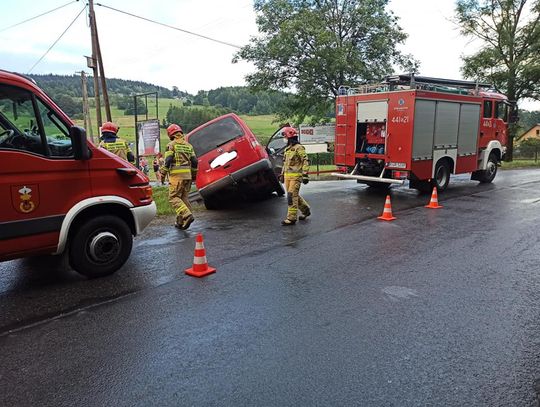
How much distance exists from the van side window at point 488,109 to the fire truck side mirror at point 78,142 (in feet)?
40.6

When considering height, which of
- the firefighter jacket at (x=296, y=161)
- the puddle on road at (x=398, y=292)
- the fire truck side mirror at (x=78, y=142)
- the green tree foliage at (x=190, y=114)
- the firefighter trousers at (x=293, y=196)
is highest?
the green tree foliage at (x=190, y=114)

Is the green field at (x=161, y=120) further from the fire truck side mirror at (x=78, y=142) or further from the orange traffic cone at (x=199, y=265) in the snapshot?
the fire truck side mirror at (x=78, y=142)

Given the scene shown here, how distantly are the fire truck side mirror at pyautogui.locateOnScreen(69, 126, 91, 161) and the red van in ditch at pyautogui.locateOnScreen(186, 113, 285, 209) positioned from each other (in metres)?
4.55

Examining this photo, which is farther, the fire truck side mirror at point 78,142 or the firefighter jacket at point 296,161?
the firefighter jacket at point 296,161

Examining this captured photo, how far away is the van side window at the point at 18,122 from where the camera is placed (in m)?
4.45

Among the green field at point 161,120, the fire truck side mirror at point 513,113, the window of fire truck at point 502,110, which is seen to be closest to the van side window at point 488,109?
the window of fire truck at point 502,110

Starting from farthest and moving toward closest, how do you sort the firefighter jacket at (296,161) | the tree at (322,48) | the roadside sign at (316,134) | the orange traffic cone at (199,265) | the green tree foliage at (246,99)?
the green tree foliage at (246,99) → the tree at (322,48) → the roadside sign at (316,134) → the firefighter jacket at (296,161) → the orange traffic cone at (199,265)

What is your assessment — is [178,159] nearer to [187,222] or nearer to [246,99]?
[187,222]

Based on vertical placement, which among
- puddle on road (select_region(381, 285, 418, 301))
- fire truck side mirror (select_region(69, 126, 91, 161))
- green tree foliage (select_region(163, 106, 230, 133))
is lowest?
puddle on road (select_region(381, 285, 418, 301))

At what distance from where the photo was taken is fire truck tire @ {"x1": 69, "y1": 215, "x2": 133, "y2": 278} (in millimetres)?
5090

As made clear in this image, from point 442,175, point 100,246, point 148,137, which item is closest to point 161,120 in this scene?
point 148,137

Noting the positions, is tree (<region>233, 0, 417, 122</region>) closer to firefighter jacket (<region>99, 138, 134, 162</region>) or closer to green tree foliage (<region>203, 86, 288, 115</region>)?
green tree foliage (<region>203, 86, 288, 115</region>)

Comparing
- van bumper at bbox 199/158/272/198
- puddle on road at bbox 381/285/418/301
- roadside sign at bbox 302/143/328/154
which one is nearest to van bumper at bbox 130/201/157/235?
puddle on road at bbox 381/285/418/301

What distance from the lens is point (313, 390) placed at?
2949 millimetres
